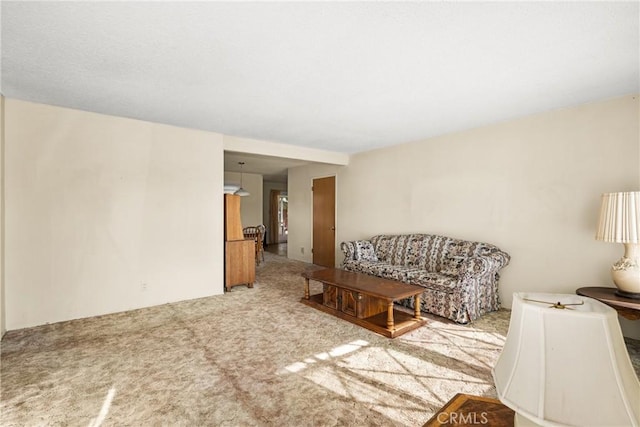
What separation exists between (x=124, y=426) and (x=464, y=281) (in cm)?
316

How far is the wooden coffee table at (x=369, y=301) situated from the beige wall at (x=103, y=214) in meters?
1.80

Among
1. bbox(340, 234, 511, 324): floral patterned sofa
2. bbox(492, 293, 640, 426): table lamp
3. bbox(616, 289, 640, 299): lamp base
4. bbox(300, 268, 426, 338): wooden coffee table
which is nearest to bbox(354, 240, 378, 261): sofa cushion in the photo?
bbox(340, 234, 511, 324): floral patterned sofa

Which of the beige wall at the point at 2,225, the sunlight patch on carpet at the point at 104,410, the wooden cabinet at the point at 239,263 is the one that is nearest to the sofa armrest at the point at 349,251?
the wooden cabinet at the point at 239,263

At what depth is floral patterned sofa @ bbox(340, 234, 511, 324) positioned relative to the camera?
11.0 feet

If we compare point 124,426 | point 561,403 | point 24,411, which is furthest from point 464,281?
point 24,411

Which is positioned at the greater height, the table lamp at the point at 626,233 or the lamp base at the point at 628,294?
the table lamp at the point at 626,233

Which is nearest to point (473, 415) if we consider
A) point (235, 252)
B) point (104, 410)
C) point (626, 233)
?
point (104, 410)

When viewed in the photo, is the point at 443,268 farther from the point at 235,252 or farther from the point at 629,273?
the point at 235,252

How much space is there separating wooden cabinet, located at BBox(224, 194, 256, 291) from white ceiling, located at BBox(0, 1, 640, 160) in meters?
1.68

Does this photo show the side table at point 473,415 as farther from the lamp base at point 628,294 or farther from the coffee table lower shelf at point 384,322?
the lamp base at point 628,294

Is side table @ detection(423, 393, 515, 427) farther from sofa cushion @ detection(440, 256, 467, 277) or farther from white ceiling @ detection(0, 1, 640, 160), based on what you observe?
sofa cushion @ detection(440, 256, 467, 277)

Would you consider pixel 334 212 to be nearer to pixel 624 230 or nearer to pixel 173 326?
pixel 173 326

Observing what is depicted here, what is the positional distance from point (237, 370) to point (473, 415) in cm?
191

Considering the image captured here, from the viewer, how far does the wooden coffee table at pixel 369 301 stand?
Result: 3053 mm
